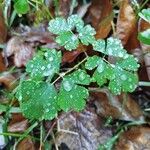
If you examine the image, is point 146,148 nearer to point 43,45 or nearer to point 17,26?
point 43,45

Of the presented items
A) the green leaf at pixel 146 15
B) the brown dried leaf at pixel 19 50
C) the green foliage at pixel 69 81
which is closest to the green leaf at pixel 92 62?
the green foliage at pixel 69 81

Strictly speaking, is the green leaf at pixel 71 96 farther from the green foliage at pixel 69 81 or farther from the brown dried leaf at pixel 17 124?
the brown dried leaf at pixel 17 124

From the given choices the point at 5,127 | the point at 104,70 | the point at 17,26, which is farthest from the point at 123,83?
the point at 17,26

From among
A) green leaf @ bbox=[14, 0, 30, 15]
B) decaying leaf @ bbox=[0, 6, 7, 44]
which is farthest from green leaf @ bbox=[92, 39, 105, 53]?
decaying leaf @ bbox=[0, 6, 7, 44]

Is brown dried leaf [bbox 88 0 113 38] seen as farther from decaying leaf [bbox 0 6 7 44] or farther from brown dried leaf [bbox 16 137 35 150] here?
brown dried leaf [bbox 16 137 35 150]

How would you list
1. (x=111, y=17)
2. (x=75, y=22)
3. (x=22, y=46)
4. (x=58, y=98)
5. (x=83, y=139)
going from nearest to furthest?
(x=58, y=98) < (x=75, y=22) < (x=83, y=139) < (x=111, y=17) < (x=22, y=46)
